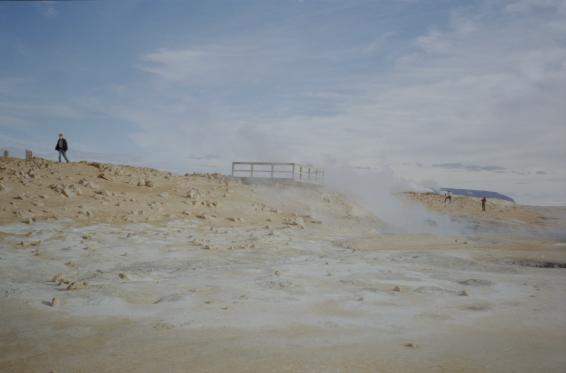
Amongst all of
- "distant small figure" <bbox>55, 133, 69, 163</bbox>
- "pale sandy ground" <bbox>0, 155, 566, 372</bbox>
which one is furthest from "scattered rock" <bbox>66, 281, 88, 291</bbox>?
"distant small figure" <bbox>55, 133, 69, 163</bbox>

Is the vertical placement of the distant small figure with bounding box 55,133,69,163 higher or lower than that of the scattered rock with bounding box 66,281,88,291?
higher

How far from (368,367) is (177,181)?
1751 centimetres

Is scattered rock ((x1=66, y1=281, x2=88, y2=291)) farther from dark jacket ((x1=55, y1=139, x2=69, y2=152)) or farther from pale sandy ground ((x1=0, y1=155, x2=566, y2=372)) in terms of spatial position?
dark jacket ((x1=55, y1=139, x2=69, y2=152))

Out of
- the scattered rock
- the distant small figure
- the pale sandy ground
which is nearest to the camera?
the pale sandy ground

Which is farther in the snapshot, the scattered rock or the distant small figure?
the distant small figure

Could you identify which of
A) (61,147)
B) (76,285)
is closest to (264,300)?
(76,285)

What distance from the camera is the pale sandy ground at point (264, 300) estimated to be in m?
3.63

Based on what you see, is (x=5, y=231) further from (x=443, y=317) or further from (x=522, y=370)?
(x=522, y=370)

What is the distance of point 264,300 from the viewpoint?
18.2 ft

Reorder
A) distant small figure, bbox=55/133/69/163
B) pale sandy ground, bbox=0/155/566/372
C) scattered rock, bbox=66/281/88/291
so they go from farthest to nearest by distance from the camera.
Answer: distant small figure, bbox=55/133/69/163 → scattered rock, bbox=66/281/88/291 → pale sandy ground, bbox=0/155/566/372

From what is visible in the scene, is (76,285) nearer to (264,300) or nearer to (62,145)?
(264,300)

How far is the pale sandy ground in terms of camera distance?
363 centimetres

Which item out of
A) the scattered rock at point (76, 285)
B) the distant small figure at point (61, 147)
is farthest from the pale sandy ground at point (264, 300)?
the distant small figure at point (61, 147)

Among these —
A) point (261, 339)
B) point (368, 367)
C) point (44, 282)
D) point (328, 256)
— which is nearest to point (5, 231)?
point (44, 282)
